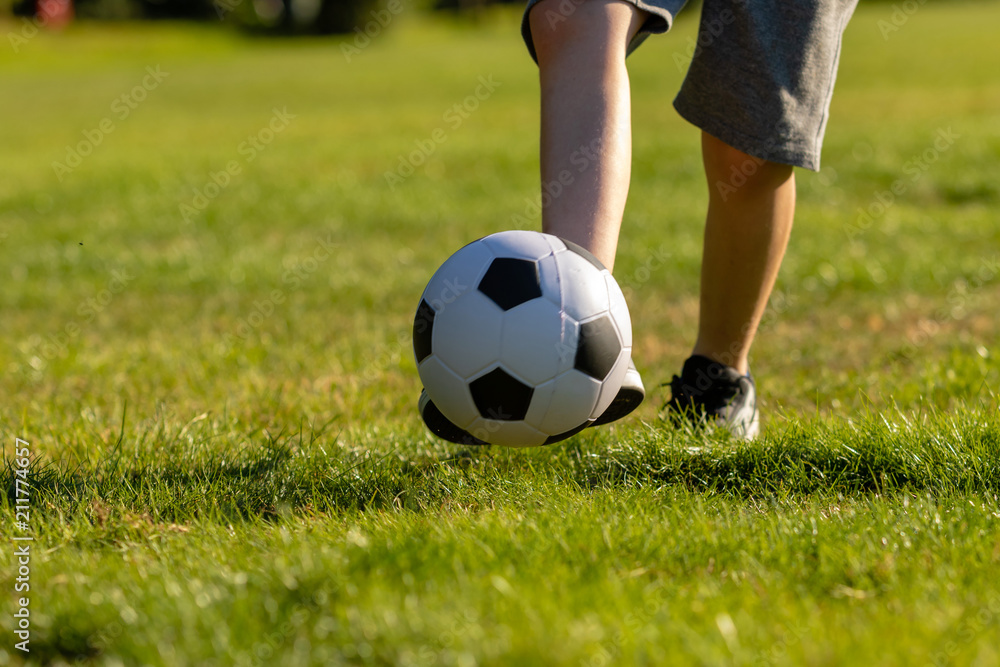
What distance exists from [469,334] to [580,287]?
12.4 inches

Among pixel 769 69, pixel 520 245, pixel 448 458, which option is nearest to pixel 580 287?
pixel 520 245

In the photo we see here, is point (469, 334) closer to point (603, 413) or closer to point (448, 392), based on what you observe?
point (448, 392)

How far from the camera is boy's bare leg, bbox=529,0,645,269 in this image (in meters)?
2.44

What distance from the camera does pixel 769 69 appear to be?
2672 millimetres

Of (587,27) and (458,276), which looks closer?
(458,276)

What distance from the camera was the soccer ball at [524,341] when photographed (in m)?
2.21

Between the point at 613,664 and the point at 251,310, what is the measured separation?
13.4ft

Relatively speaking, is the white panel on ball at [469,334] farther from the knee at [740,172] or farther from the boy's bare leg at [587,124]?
the knee at [740,172]

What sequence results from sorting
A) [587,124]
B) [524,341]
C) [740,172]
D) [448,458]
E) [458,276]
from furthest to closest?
[740,172] < [448,458] < [587,124] < [458,276] < [524,341]

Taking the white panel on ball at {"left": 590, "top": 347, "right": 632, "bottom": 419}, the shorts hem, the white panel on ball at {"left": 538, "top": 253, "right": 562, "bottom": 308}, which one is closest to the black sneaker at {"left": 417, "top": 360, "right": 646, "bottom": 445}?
the white panel on ball at {"left": 590, "top": 347, "right": 632, "bottom": 419}

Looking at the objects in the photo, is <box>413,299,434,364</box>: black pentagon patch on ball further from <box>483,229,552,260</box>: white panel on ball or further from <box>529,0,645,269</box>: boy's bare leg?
<box>529,0,645,269</box>: boy's bare leg

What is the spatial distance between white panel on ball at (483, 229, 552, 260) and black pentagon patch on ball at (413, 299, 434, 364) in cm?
24

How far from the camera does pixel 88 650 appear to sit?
5.39 feet

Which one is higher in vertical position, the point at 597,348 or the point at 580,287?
the point at 580,287
